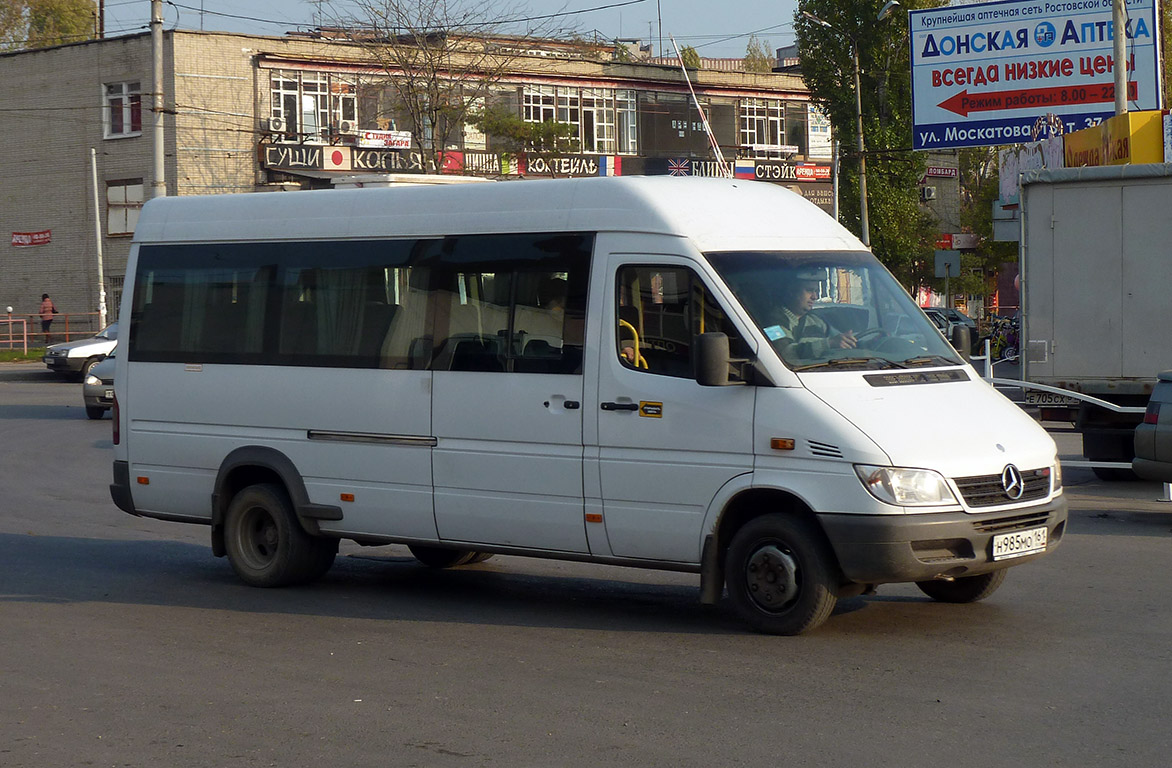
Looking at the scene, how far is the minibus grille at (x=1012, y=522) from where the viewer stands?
712cm

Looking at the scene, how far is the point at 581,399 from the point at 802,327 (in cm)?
126

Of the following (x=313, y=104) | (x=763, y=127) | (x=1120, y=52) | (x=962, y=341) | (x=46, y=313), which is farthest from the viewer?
(x=763, y=127)

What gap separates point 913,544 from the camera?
22.8ft

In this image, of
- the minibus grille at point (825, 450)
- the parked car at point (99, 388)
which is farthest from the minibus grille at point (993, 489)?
the parked car at point (99, 388)

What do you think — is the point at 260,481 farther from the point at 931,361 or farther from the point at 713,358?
the point at 931,361

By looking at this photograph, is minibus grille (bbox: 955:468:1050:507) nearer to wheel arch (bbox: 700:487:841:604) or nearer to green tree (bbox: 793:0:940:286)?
wheel arch (bbox: 700:487:841:604)

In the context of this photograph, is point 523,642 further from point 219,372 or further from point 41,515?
point 41,515

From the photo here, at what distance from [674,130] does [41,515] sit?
44911 mm

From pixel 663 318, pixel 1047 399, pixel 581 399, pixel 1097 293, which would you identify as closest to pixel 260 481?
pixel 581 399

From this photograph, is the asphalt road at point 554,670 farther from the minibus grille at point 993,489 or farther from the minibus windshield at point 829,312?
the minibus windshield at point 829,312

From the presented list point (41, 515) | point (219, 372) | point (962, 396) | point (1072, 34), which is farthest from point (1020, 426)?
point (1072, 34)

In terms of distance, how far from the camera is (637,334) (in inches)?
305

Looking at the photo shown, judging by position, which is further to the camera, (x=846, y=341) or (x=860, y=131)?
(x=860, y=131)

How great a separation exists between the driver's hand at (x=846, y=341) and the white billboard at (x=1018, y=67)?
77.4 feet
